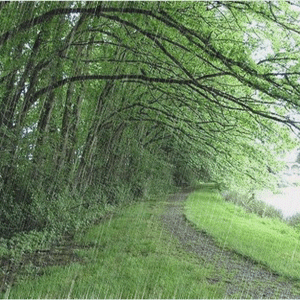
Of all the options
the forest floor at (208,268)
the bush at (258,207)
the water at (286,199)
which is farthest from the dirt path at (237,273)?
the water at (286,199)

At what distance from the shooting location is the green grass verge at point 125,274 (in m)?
5.71

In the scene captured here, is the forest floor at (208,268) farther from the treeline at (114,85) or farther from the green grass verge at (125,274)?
the treeline at (114,85)

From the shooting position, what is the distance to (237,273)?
308 inches

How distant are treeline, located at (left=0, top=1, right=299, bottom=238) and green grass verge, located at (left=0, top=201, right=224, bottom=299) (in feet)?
6.47

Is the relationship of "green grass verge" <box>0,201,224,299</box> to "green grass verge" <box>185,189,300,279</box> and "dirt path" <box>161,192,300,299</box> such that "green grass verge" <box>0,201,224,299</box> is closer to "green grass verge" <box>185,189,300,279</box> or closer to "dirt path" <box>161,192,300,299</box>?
"dirt path" <box>161,192,300,299</box>

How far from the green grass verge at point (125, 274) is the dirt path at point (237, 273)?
30 centimetres

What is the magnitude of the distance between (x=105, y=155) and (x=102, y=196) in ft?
8.18

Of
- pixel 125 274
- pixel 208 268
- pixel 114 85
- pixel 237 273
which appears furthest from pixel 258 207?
pixel 125 274

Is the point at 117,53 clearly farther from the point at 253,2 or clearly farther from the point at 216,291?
the point at 216,291

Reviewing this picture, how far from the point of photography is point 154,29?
7.23m

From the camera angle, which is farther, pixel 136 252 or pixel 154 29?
pixel 136 252

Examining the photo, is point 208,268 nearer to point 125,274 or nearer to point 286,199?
point 125,274

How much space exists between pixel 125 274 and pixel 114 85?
28.2ft

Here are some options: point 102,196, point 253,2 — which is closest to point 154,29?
point 253,2
